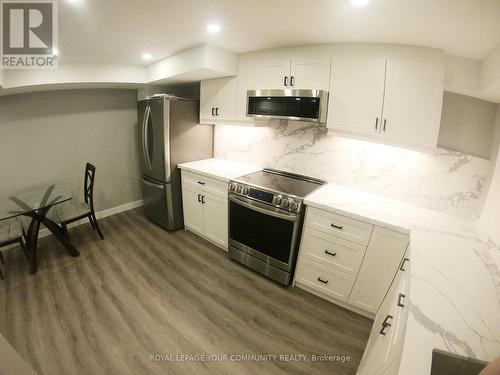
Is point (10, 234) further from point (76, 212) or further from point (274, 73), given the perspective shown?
point (274, 73)

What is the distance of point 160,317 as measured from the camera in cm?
201

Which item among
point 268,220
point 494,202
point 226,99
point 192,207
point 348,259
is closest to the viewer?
point 494,202

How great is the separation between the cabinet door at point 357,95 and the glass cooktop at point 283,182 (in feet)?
2.19

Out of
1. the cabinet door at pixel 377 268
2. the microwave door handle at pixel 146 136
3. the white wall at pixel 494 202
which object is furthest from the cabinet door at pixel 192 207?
the white wall at pixel 494 202

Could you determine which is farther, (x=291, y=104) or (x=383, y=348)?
(x=291, y=104)

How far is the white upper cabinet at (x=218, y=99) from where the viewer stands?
2758 mm

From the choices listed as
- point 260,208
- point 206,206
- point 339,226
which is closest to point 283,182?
point 260,208

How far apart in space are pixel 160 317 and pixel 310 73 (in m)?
2.62

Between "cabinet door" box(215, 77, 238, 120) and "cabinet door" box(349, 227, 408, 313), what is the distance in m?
2.03

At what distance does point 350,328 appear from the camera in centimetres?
199

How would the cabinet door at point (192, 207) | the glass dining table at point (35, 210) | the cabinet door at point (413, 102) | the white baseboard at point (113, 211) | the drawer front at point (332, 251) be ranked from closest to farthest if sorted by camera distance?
1. the cabinet door at point (413, 102)
2. the drawer front at point (332, 251)
3. the glass dining table at point (35, 210)
4. the cabinet door at point (192, 207)
5. the white baseboard at point (113, 211)

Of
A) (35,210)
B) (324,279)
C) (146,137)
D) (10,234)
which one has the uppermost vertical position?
(146,137)

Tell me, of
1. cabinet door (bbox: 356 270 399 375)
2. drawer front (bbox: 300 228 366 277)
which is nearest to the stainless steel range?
drawer front (bbox: 300 228 366 277)

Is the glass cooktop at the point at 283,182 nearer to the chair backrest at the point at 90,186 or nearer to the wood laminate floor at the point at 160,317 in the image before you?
the wood laminate floor at the point at 160,317
